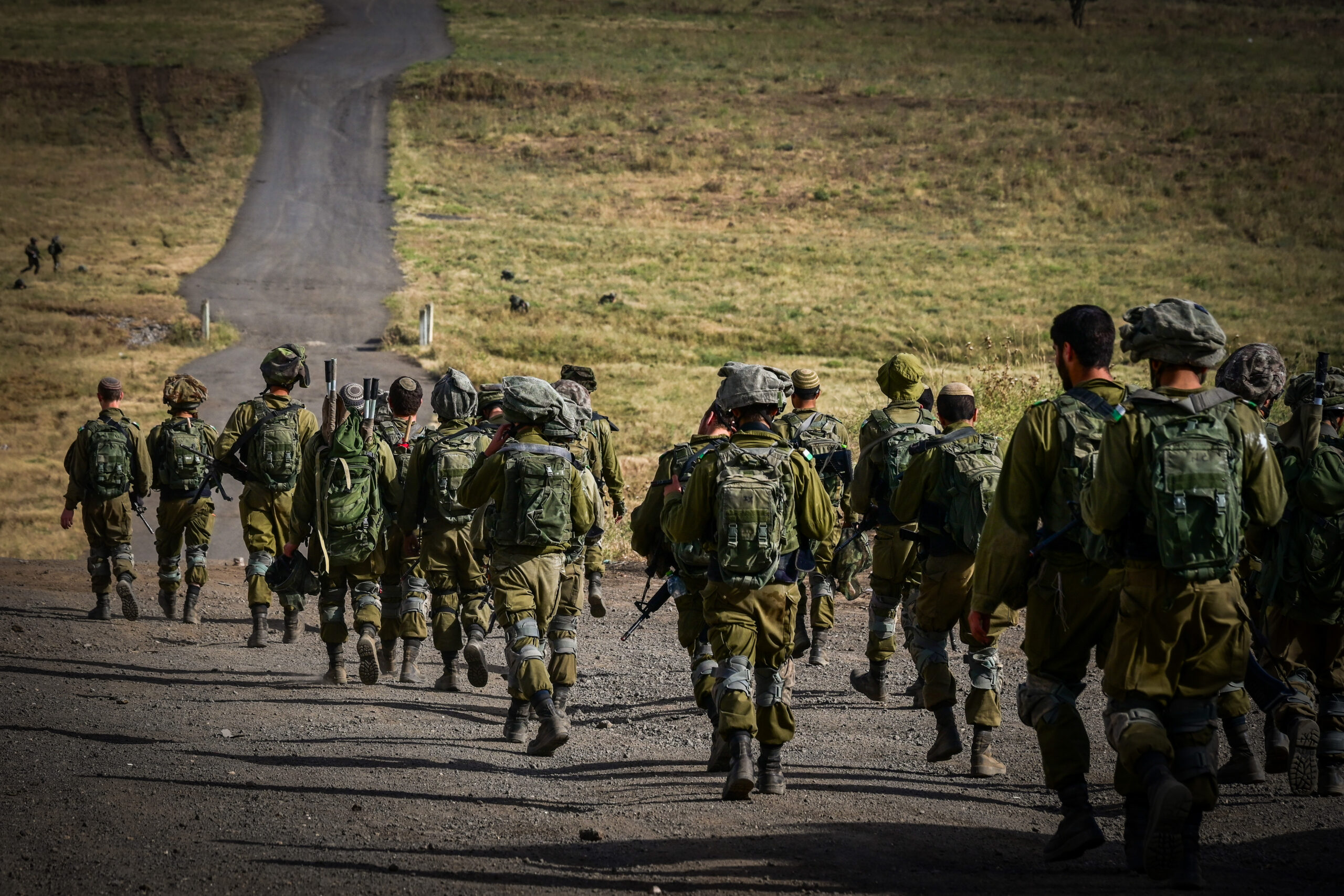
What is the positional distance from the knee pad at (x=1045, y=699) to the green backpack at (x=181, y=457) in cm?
870

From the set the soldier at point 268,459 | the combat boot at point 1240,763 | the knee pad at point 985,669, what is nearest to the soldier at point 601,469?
the soldier at point 268,459

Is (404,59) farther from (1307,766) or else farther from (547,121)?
(1307,766)

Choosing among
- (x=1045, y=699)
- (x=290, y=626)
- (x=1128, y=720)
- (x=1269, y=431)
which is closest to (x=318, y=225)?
(x=290, y=626)

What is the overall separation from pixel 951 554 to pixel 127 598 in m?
7.62

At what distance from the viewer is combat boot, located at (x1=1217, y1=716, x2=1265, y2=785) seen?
22.3 feet

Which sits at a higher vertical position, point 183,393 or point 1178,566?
point 1178,566

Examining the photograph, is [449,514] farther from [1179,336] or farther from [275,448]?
[1179,336]

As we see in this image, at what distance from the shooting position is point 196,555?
472 inches

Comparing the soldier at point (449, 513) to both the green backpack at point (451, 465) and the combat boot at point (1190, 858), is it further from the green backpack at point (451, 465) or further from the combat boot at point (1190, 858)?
the combat boot at point (1190, 858)

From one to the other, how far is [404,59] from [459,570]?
68.4m

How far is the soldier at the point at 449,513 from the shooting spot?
8.87 meters

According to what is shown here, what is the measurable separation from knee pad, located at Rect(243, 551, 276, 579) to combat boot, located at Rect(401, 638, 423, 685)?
1.70 meters

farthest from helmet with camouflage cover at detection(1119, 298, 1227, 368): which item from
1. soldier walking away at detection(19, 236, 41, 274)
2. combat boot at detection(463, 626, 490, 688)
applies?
soldier walking away at detection(19, 236, 41, 274)

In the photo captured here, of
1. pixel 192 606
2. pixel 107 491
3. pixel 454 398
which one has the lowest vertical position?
pixel 192 606
